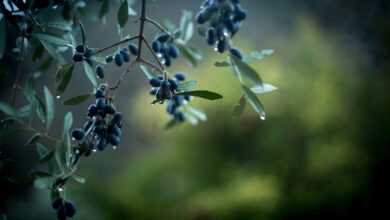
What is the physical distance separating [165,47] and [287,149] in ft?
4.04

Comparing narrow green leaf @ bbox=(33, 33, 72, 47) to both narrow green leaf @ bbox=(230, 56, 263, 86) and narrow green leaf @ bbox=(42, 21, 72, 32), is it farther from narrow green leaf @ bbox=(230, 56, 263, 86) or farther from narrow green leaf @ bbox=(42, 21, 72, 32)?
narrow green leaf @ bbox=(230, 56, 263, 86)

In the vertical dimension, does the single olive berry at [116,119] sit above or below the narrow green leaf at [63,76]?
below

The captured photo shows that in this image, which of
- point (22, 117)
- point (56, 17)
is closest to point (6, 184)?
point (22, 117)

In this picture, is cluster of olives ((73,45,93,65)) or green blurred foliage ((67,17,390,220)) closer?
cluster of olives ((73,45,93,65))

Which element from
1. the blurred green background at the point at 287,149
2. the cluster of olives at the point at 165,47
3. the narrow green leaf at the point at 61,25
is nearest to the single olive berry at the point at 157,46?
the cluster of olives at the point at 165,47

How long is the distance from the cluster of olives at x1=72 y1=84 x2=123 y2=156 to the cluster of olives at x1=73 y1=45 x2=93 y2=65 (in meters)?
0.04

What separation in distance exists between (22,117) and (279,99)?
1344 millimetres

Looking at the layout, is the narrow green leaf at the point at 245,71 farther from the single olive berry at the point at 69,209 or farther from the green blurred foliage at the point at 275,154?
the green blurred foliage at the point at 275,154

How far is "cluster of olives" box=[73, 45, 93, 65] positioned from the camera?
0.56m

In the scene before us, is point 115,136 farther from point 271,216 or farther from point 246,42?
point 246,42

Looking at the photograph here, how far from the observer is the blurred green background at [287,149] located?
1665 millimetres

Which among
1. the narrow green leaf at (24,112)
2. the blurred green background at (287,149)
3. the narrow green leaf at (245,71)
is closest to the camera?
the narrow green leaf at (245,71)

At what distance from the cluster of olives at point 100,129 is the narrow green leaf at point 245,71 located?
0.16 metres

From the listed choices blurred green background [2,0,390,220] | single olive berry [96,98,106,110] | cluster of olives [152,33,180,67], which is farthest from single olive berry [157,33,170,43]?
blurred green background [2,0,390,220]
